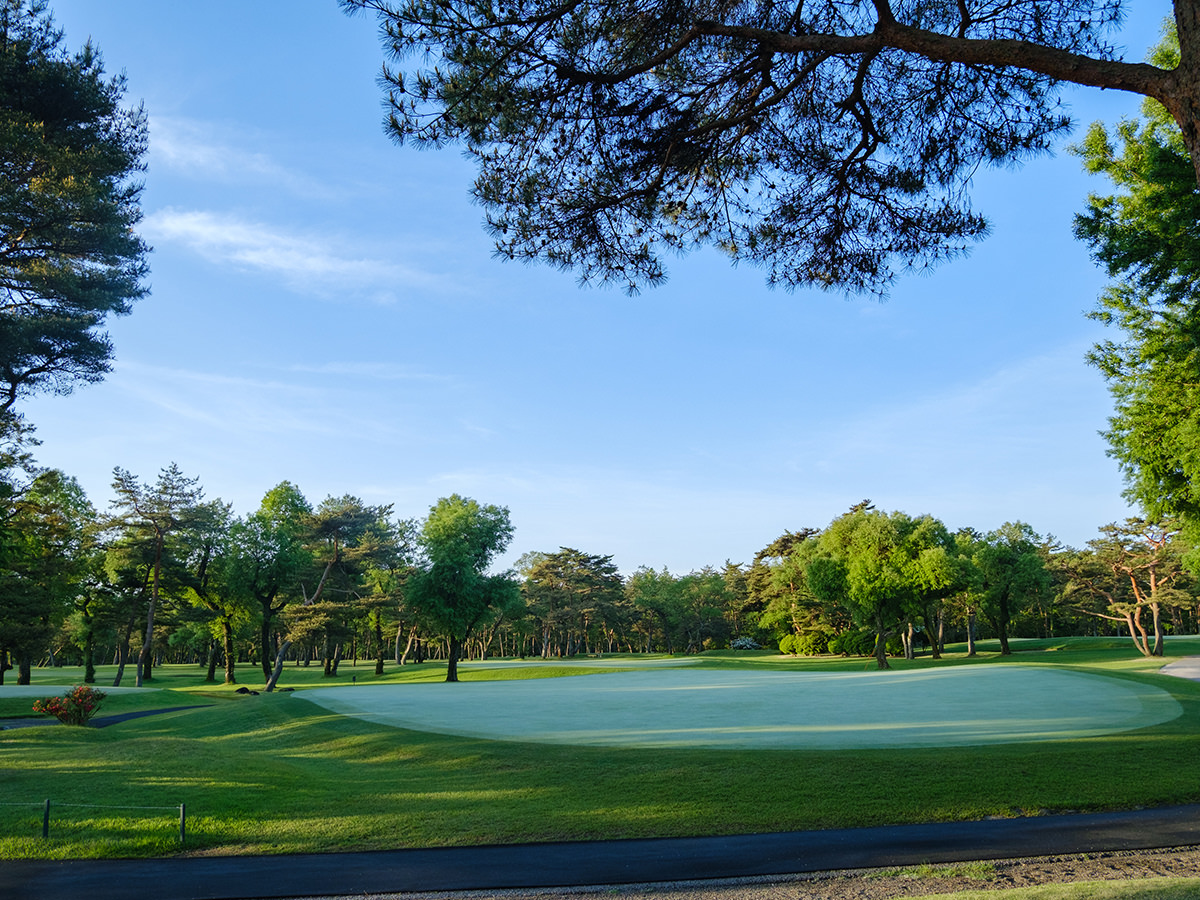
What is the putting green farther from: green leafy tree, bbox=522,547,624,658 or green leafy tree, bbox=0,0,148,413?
green leafy tree, bbox=522,547,624,658

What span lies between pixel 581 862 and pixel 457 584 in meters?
37.6

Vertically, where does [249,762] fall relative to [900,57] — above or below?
below

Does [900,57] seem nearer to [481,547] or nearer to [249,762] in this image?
[249,762]

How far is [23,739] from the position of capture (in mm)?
17953

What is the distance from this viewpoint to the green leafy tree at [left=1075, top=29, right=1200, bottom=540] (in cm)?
1456

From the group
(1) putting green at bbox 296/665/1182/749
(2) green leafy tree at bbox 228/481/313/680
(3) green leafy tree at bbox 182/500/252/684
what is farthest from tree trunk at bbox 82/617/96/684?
(1) putting green at bbox 296/665/1182/749

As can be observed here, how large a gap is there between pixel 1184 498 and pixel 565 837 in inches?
843

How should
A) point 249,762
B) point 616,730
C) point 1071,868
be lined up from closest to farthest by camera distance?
point 1071,868 → point 249,762 → point 616,730

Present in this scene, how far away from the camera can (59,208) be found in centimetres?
1474

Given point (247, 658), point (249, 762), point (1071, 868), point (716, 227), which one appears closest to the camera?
point (1071, 868)

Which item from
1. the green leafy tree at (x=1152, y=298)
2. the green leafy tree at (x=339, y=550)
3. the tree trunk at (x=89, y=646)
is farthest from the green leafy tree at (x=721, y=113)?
the tree trunk at (x=89, y=646)

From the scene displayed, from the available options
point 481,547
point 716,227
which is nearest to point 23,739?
point 716,227

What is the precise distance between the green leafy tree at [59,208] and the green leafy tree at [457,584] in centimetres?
2809

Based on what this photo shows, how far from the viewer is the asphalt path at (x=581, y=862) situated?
23.1 feet
